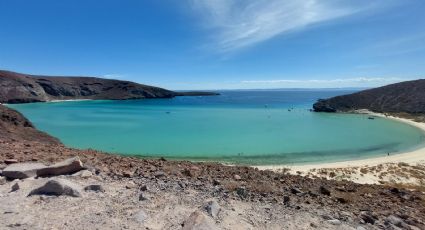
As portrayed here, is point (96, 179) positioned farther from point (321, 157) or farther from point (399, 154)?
point (399, 154)

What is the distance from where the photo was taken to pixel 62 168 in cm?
978

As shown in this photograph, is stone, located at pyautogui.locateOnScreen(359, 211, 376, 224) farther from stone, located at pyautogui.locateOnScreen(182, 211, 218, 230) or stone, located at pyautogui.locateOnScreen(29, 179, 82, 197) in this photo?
stone, located at pyautogui.locateOnScreen(29, 179, 82, 197)

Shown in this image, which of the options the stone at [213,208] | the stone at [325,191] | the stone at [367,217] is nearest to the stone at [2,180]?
the stone at [213,208]

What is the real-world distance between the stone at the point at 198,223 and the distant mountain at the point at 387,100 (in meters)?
95.7

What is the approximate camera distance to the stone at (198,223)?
6.74 m

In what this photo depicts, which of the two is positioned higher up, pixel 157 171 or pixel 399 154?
pixel 157 171

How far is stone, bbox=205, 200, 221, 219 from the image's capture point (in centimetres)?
751

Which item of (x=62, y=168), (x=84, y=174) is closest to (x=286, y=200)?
(x=84, y=174)

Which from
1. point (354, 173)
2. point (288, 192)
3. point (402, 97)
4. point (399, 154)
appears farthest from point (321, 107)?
point (288, 192)

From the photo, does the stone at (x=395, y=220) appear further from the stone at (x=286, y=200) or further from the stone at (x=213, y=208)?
the stone at (x=213, y=208)

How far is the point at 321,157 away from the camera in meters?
34.3

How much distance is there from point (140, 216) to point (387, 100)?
110 metres

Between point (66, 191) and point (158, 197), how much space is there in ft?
7.15

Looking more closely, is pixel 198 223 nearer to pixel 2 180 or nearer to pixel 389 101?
pixel 2 180
